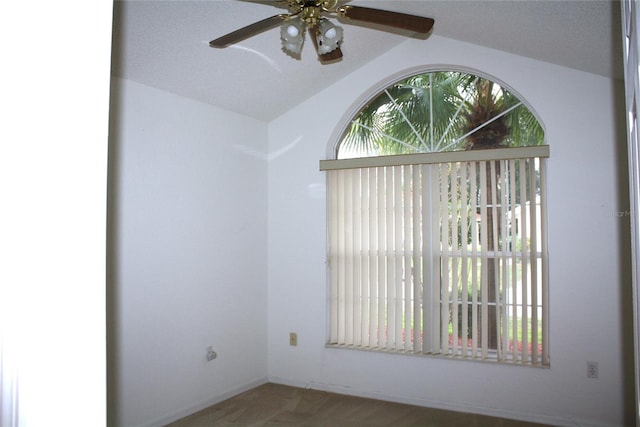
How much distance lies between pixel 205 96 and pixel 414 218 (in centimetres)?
195

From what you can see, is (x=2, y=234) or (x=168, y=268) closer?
(x=2, y=234)

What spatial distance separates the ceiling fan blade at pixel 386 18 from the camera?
2.23 metres

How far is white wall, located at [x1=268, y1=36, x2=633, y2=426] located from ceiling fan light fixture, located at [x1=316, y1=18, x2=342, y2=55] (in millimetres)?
1563

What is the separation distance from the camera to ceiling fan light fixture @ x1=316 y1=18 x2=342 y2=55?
2305mm

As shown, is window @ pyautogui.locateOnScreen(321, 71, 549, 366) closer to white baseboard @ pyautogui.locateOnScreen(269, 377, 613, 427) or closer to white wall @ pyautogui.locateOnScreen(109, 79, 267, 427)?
white baseboard @ pyautogui.locateOnScreen(269, 377, 613, 427)

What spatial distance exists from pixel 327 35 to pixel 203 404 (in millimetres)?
2903

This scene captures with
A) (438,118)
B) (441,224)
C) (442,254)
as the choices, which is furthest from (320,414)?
(438,118)

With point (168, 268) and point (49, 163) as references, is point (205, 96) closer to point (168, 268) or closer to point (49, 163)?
point (168, 268)

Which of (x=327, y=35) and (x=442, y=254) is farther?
(x=442, y=254)

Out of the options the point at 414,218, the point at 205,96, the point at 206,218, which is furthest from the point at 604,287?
the point at 205,96

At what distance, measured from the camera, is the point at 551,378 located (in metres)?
3.48

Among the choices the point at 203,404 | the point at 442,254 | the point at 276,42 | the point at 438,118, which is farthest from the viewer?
the point at 438,118

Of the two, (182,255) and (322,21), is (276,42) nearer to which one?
(322,21)

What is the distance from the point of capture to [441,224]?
3891mm
